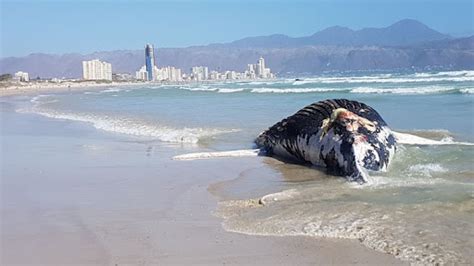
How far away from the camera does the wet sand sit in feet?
16.8

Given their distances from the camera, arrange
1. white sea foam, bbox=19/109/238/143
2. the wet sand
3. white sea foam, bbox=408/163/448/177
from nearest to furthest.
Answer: the wet sand, white sea foam, bbox=408/163/448/177, white sea foam, bbox=19/109/238/143

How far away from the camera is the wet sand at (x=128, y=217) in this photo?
16.8 feet

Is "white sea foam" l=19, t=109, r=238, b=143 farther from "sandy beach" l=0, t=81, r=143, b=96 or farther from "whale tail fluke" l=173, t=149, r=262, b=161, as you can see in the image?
"sandy beach" l=0, t=81, r=143, b=96

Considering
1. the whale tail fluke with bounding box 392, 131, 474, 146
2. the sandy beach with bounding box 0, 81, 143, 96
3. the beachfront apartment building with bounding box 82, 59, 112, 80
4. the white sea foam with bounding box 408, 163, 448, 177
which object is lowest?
the sandy beach with bounding box 0, 81, 143, 96

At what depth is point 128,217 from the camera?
261 inches

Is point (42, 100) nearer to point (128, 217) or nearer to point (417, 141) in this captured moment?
point (417, 141)

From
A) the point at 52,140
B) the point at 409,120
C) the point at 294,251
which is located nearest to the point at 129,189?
the point at 294,251

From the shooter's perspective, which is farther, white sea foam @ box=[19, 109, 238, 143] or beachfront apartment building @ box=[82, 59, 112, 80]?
beachfront apartment building @ box=[82, 59, 112, 80]

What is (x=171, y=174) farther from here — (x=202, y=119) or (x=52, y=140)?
(x=202, y=119)

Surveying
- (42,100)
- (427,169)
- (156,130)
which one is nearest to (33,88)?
(42,100)

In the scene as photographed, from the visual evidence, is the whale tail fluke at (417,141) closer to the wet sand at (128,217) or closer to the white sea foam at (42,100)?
the wet sand at (128,217)

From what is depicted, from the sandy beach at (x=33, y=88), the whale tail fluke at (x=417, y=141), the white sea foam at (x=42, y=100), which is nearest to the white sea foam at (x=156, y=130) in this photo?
the whale tail fluke at (x=417, y=141)

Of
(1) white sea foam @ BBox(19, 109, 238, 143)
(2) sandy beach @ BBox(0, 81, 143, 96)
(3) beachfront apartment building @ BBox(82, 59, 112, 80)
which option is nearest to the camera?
(1) white sea foam @ BBox(19, 109, 238, 143)

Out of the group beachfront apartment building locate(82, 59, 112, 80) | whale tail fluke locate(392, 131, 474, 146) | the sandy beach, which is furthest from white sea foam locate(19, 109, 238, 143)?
beachfront apartment building locate(82, 59, 112, 80)
